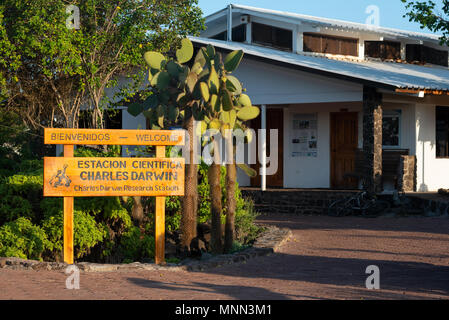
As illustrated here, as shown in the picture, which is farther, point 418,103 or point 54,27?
point 418,103

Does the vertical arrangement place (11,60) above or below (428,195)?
above

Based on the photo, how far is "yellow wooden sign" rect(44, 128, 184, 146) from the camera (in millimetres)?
8836

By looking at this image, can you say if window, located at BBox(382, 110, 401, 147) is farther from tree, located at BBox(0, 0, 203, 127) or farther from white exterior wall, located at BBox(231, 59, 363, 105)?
tree, located at BBox(0, 0, 203, 127)

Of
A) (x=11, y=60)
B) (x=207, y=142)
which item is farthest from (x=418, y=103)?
(x=11, y=60)

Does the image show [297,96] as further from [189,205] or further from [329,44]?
[189,205]

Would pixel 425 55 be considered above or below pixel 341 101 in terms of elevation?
above

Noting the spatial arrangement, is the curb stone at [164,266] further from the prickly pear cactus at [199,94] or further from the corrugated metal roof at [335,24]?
the corrugated metal roof at [335,24]

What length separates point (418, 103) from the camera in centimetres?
1762

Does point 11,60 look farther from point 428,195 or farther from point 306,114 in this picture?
point 428,195

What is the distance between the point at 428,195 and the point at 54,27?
9.71 meters

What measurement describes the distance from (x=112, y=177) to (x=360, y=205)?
8261 millimetres

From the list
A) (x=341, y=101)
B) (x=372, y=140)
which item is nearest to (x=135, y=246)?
(x=372, y=140)

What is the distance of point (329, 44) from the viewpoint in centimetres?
2030

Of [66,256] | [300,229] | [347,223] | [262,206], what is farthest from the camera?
[262,206]
